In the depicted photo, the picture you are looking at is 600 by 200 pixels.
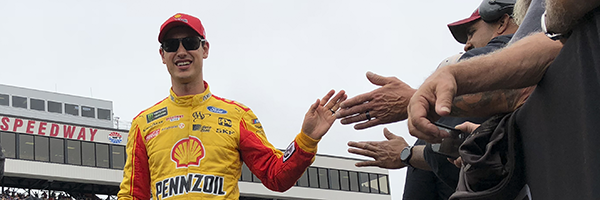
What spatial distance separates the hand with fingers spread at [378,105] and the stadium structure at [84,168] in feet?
138

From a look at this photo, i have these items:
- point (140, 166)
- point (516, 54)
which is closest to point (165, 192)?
point (140, 166)

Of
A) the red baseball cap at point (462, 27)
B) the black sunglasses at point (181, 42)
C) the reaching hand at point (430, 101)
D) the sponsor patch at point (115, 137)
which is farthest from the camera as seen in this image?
the sponsor patch at point (115, 137)

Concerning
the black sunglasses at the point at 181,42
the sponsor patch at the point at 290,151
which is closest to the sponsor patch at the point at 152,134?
the black sunglasses at the point at 181,42

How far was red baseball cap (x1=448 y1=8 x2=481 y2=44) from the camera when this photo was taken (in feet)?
13.9

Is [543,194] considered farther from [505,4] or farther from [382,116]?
[505,4]

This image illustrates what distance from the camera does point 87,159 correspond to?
4591 cm

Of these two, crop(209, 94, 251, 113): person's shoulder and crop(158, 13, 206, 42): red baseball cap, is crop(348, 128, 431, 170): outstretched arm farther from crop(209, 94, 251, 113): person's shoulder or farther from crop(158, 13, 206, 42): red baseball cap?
crop(158, 13, 206, 42): red baseball cap

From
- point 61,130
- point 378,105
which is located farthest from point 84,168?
point 378,105

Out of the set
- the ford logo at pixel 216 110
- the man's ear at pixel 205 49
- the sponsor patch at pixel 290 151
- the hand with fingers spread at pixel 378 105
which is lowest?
the sponsor patch at pixel 290 151

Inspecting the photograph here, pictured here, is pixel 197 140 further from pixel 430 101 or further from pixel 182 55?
pixel 430 101

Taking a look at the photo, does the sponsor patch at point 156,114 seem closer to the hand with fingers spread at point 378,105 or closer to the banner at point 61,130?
the hand with fingers spread at point 378,105

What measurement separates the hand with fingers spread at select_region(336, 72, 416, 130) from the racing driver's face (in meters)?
1.99

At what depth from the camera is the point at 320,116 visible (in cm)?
427

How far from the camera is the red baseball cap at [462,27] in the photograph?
13.9 ft
